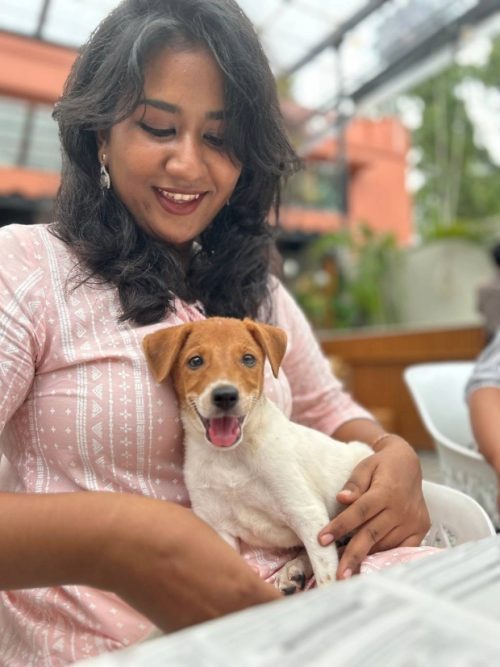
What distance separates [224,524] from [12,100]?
8000 millimetres

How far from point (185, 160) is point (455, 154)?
9384 mm

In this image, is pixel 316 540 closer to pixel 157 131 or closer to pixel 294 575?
pixel 294 575

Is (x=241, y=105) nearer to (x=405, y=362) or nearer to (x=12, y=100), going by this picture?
(x=405, y=362)

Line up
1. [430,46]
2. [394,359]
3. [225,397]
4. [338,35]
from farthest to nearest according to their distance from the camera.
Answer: [338,35], [430,46], [394,359], [225,397]

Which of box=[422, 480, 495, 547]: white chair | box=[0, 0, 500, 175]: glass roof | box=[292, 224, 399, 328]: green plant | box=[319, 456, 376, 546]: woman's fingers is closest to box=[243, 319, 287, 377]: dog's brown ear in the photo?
box=[319, 456, 376, 546]: woman's fingers

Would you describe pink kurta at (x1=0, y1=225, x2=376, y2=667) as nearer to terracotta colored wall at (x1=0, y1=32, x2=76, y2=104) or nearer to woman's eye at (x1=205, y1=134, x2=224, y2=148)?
woman's eye at (x1=205, y1=134, x2=224, y2=148)

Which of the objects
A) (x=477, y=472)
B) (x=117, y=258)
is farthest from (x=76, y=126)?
(x=477, y=472)

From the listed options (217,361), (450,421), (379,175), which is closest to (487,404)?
(450,421)

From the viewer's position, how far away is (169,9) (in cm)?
113

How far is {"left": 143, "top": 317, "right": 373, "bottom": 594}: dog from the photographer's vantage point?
0.97 m

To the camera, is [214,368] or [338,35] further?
[338,35]

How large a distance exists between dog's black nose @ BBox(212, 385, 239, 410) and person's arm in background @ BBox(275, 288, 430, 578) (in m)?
0.27

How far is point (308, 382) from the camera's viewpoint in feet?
4.89

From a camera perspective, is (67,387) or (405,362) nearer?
(67,387)
